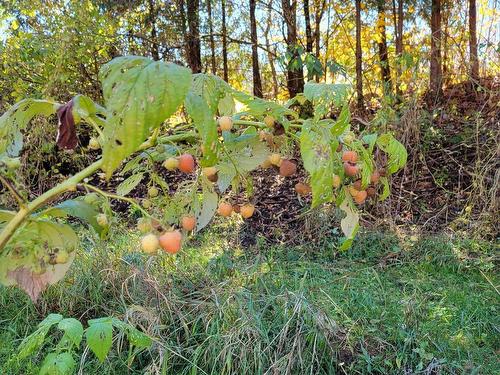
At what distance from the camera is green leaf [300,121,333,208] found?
0.59 meters

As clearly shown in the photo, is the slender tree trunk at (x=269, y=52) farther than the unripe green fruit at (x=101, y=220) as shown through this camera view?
Yes

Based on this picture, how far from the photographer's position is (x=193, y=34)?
18.7 ft

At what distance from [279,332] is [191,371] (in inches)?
13.8

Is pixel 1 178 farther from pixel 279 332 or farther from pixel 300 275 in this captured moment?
pixel 300 275

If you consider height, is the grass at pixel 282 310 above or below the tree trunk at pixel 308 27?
below

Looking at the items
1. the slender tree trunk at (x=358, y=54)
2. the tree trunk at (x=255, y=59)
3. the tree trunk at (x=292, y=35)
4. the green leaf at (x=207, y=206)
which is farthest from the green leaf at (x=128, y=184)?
the tree trunk at (x=255, y=59)

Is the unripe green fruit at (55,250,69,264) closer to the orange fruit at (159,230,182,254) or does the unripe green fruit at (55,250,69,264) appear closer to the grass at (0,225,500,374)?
the orange fruit at (159,230,182,254)

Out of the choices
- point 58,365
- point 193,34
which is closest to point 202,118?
point 58,365

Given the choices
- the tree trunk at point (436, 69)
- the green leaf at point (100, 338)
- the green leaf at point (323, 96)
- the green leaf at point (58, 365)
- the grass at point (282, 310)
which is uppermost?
the tree trunk at point (436, 69)

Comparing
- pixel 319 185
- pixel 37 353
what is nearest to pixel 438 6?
pixel 37 353

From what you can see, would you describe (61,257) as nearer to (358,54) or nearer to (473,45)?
(473,45)

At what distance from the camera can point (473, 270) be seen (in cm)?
279

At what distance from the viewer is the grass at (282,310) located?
1782mm

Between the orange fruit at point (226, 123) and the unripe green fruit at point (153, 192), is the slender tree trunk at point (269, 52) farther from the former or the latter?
the orange fruit at point (226, 123)
